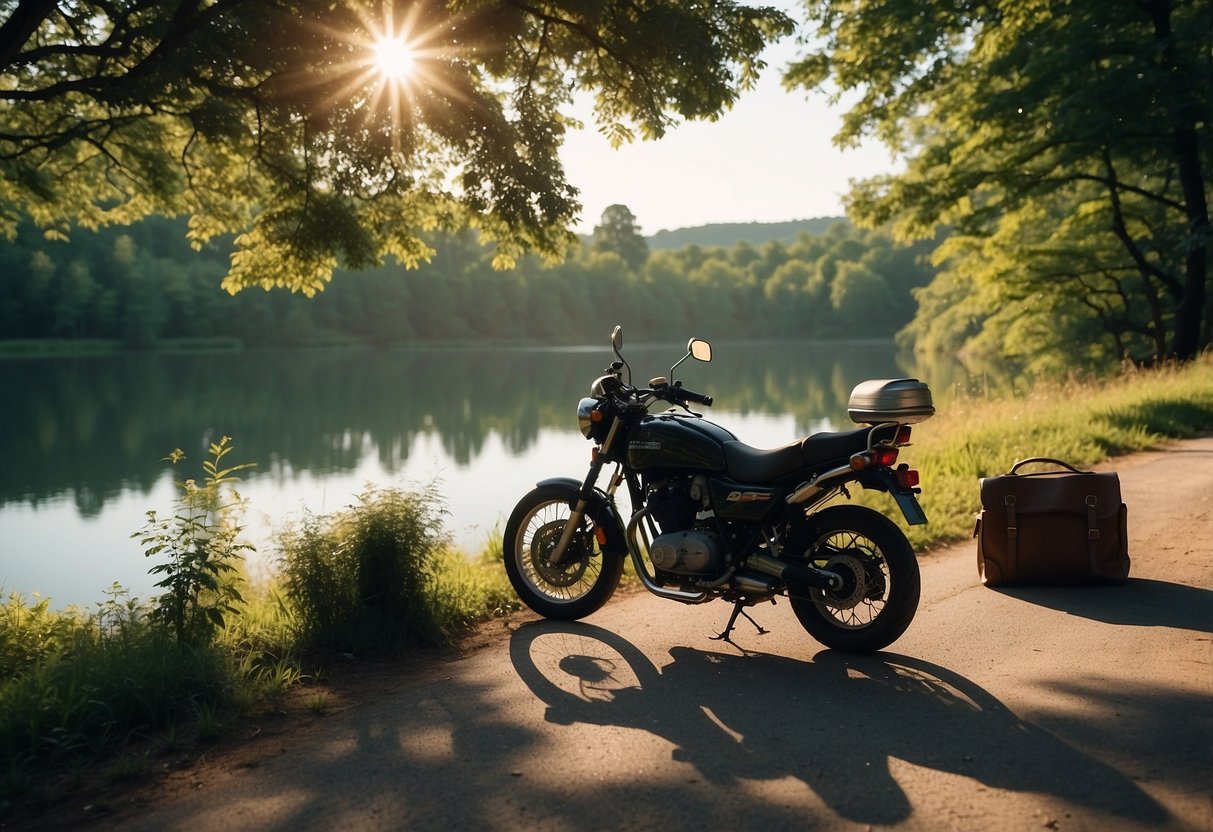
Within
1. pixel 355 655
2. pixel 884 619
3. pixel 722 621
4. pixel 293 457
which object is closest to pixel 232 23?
pixel 355 655

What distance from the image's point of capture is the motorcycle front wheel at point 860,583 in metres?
4.12

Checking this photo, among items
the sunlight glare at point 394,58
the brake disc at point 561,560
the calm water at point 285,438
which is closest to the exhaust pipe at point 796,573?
the brake disc at point 561,560

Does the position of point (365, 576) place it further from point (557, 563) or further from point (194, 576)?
point (557, 563)

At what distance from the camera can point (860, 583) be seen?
426cm

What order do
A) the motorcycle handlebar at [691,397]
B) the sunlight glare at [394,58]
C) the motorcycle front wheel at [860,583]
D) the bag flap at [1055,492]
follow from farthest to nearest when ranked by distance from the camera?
the sunlight glare at [394,58]
the bag flap at [1055,492]
the motorcycle handlebar at [691,397]
the motorcycle front wheel at [860,583]

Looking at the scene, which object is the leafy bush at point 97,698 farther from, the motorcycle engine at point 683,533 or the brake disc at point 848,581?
the brake disc at point 848,581

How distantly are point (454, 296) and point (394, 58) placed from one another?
277 feet

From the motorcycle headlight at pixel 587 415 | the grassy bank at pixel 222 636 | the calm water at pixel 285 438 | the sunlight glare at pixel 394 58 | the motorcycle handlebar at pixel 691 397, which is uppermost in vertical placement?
the sunlight glare at pixel 394 58

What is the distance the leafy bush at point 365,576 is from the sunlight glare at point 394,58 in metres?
5.10

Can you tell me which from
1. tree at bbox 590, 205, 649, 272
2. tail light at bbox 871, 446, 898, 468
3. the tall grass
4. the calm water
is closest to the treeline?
tree at bbox 590, 205, 649, 272

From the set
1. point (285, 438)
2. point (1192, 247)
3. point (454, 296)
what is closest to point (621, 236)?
point (454, 296)

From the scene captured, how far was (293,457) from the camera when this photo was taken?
19.9 meters

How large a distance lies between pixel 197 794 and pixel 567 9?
7249mm

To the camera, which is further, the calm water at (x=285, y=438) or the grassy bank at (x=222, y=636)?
the calm water at (x=285, y=438)
